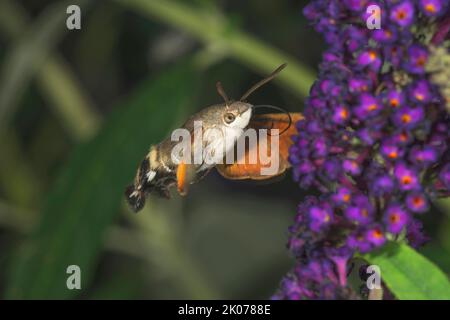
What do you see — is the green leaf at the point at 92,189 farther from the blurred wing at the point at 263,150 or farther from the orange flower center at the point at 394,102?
the orange flower center at the point at 394,102

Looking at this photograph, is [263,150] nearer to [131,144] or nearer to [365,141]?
[365,141]

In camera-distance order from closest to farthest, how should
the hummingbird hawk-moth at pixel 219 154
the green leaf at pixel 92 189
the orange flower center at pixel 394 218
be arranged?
the orange flower center at pixel 394 218
the hummingbird hawk-moth at pixel 219 154
the green leaf at pixel 92 189

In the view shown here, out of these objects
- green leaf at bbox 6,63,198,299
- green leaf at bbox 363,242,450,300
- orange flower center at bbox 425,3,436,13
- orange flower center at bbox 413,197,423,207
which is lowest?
green leaf at bbox 363,242,450,300

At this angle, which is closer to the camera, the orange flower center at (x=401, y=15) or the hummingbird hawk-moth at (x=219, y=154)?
the orange flower center at (x=401, y=15)

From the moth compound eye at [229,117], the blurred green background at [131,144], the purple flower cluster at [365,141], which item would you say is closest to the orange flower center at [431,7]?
the purple flower cluster at [365,141]

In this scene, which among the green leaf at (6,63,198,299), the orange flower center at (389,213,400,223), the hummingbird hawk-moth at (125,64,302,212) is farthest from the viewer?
the green leaf at (6,63,198,299)

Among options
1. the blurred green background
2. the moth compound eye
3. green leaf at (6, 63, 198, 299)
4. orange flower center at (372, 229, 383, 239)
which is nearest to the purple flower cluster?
orange flower center at (372, 229, 383, 239)

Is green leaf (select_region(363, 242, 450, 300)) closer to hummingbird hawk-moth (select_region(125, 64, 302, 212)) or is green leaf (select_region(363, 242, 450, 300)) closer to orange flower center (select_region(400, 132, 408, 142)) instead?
orange flower center (select_region(400, 132, 408, 142))

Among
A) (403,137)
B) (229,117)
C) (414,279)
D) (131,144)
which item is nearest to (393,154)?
(403,137)

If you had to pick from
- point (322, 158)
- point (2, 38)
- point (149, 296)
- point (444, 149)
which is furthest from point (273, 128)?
point (2, 38)
